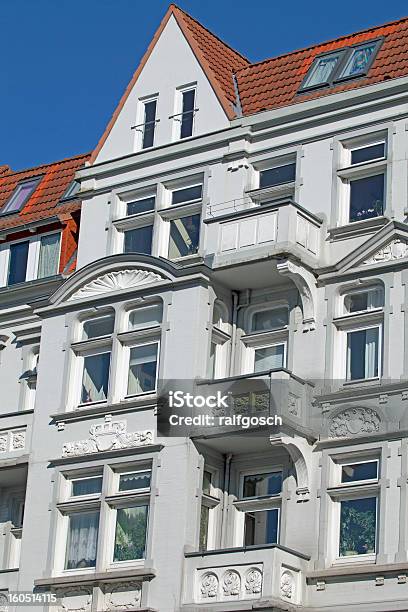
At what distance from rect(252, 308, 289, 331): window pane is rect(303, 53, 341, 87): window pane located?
19.2 feet

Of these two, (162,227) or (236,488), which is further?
(162,227)

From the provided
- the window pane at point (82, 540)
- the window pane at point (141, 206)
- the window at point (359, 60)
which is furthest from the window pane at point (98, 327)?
the window at point (359, 60)

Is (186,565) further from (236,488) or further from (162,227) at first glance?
(162,227)

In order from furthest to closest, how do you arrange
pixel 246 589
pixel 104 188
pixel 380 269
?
pixel 104 188, pixel 380 269, pixel 246 589

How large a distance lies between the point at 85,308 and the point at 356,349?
6.79 metres

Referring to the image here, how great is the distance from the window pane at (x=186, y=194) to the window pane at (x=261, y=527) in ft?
25.9

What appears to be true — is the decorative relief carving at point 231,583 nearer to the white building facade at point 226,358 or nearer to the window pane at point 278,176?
the white building facade at point 226,358

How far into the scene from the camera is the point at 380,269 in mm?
30797

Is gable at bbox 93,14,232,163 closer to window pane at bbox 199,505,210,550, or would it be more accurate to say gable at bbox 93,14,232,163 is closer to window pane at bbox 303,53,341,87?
window pane at bbox 303,53,341,87

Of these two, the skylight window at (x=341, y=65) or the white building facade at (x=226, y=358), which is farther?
the skylight window at (x=341, y=65)

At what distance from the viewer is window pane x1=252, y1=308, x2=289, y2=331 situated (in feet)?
→ 105

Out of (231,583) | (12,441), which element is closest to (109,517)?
(231,583)

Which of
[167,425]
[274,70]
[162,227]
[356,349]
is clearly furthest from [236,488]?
[274,70]

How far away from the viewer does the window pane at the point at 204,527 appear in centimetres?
3045
